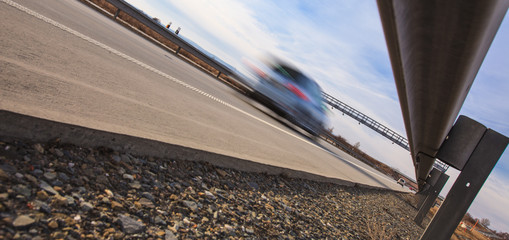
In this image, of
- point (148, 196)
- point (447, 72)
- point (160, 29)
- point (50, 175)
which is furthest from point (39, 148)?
point (160, 29)

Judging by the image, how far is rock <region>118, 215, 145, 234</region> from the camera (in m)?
1.54

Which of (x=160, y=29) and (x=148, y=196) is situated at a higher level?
(x=160, y=29)

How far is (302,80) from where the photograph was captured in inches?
395

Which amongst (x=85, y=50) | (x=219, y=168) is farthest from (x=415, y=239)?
(x=85, y=50)

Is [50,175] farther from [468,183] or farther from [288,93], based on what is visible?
[288,93]

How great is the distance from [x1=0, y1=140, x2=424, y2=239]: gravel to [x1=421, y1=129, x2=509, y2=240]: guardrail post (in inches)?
44.7

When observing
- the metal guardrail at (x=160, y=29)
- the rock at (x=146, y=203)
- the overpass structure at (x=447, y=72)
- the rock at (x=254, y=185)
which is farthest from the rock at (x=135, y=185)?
the metal guardrail at (x=160, y=29)

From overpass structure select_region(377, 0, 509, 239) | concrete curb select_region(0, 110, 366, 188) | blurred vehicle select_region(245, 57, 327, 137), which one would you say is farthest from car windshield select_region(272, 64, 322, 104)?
concrete curb select_region(0, 110, 366, 188)

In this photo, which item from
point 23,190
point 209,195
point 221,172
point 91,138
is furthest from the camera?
point 221,172

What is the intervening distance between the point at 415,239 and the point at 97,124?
6.01 metres

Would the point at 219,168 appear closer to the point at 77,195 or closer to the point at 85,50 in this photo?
the point at 77,195

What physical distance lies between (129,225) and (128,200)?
228 mm

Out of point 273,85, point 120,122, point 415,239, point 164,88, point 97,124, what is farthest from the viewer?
point 273,85

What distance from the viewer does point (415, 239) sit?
5.60 meters
